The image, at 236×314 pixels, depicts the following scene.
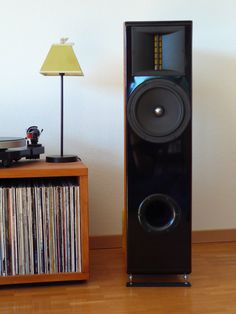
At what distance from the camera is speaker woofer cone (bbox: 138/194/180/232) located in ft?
4.95

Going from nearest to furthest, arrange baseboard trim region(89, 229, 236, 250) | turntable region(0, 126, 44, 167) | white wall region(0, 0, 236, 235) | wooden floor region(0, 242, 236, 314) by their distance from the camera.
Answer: wooden floor region(0, 242, 236, 314) → turntable region(0, 126, 44, 167) → white wall region(0, 0, 236, 235) → baseboard trim region(89, 229, 236, 250)

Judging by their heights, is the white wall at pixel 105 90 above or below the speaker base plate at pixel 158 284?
above

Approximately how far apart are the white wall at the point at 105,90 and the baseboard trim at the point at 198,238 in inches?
1.3

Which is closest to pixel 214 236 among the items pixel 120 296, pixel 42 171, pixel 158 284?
pixel 158 284

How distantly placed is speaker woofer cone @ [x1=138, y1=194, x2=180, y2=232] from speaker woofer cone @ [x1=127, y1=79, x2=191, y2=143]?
214 millimetres

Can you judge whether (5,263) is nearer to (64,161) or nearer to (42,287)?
(42,287)

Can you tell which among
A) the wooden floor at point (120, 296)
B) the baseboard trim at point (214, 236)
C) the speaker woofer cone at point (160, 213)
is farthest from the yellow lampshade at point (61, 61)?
the baseboard trim at point (214, 236)

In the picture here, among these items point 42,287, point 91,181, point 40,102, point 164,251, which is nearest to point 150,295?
point 164,251

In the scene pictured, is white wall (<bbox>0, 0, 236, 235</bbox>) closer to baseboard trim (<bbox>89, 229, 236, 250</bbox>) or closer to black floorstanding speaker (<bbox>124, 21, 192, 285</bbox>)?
baseboard trim (<bbox>89, 229, 236, 250</bbox>)

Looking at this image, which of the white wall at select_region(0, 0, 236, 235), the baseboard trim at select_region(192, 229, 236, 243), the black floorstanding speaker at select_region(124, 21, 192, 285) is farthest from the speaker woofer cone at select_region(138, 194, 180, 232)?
the baseboard trim at select_region(192, 229, 236, 243)

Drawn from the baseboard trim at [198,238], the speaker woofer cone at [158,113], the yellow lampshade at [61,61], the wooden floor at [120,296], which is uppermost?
the yellow lampshade at [61,61]

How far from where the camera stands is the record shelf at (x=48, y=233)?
4.90ft

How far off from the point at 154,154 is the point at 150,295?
0.49 meters

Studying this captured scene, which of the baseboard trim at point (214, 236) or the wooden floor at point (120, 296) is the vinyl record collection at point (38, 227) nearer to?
the wooden floor at point (120, 296)
